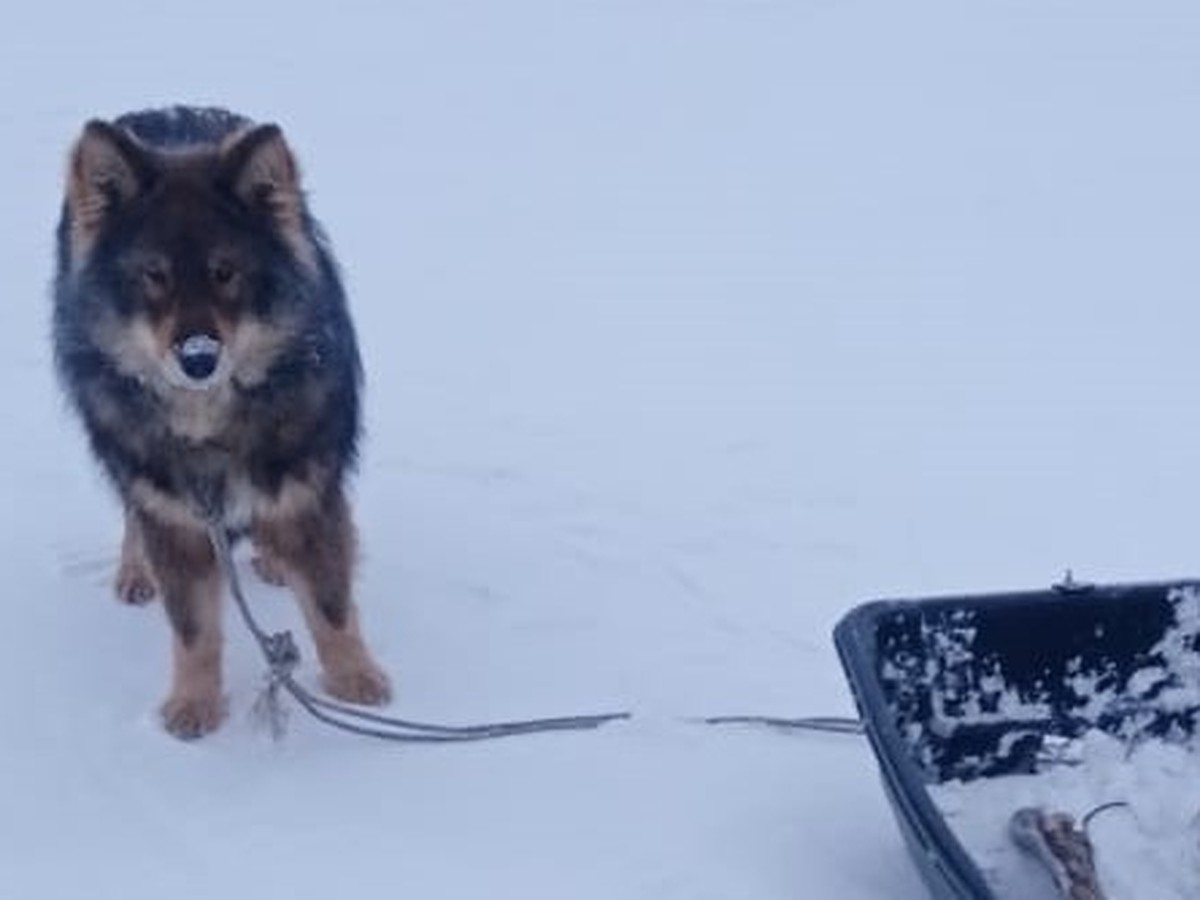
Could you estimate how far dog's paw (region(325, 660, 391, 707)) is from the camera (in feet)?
10.3

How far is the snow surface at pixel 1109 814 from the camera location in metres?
2.70

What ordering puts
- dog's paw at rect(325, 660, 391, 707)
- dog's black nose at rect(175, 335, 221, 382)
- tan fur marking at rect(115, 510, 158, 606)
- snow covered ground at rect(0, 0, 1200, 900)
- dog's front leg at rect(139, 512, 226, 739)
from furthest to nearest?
tan fur marking at rect(115, 510, 158, 606) → dog's paw at rect(325, 660, 391, 707) → dog's front leg at rect(139, 512, 226, 739) → snow covered ground at rect(0, 0, 1200, 900) → dog's black nose at rect(175, 335, 221, 382)

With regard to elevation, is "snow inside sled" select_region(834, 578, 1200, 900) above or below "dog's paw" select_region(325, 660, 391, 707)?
above

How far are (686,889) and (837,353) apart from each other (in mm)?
2350

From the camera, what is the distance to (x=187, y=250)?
2.67 meters

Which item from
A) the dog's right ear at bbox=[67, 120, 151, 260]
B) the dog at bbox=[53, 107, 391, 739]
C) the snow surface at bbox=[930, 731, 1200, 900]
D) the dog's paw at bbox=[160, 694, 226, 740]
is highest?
the dog's right ear at bbox=[67, 120, 151, 260]

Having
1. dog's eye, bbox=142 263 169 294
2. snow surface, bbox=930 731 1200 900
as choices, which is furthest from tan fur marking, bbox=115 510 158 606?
snow surface, bbox=930 731 1200 900

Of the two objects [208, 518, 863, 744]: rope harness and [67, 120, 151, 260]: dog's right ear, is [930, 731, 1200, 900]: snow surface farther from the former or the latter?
[67, 120, 151, 260]: dog's right ear

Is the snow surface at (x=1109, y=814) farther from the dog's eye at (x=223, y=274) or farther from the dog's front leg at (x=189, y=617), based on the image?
the dog's eye at (x=223, y=274)

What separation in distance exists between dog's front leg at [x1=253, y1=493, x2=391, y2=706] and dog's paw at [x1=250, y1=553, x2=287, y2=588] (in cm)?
22

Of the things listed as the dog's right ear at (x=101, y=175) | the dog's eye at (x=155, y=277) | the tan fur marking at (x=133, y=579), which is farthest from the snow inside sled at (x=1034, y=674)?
the tan fur marking at (x=133, y=579)

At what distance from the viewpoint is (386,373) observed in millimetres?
4480

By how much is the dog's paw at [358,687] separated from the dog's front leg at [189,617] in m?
0.22

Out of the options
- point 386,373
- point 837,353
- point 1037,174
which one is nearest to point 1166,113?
point 1037,174
